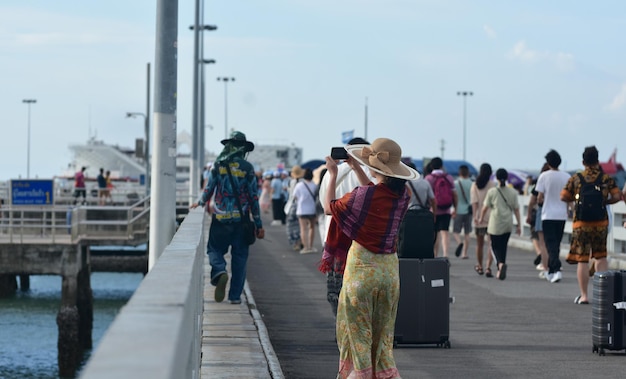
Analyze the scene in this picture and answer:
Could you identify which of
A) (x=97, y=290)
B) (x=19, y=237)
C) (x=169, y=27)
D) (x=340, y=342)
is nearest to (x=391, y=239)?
(x=340, y=342)

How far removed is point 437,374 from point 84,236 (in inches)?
1434

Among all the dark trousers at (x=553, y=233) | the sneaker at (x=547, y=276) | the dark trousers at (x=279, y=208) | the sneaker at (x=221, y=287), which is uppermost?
the dark trousers at (x=553, y=233)

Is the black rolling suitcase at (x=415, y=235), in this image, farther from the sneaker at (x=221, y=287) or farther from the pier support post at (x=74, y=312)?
the pier support post at (x=74, y=312)

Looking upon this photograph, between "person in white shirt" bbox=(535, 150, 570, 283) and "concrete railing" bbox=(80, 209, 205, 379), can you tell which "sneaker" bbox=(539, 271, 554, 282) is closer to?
"person in white shirt" bbox=(535, 150, 570, 283)

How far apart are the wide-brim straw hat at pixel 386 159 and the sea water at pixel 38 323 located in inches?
1142

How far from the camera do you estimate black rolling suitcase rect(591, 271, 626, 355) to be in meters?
10.7

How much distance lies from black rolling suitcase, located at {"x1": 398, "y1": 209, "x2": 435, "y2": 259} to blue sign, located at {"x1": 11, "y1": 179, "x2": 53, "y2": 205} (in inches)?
1493

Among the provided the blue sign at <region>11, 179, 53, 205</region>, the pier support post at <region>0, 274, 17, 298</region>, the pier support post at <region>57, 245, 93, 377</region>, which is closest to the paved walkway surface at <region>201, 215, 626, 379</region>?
the pier support post at <region>57, 245, 93, 377</region>

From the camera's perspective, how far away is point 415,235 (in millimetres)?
10891

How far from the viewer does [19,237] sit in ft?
146

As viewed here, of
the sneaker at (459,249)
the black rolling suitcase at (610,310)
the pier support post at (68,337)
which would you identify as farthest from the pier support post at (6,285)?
the black rolling suitcase at (610,310)

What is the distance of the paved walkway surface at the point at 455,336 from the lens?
9.77 m

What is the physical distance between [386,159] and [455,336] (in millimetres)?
4506

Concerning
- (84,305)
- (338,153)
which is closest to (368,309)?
(338,153)
